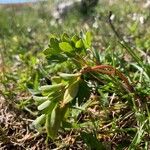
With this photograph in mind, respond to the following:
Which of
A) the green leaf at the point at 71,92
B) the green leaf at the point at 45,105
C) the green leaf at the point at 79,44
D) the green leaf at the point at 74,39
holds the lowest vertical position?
the green leaf at the point at 45,105

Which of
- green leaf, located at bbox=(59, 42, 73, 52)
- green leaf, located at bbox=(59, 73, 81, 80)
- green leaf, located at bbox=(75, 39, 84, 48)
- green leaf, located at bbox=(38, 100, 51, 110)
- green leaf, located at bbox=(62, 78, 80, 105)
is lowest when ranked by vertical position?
green leaf, located at bbox=(38, 100, 51, 110)

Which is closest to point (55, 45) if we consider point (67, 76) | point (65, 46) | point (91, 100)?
point (65, 46)

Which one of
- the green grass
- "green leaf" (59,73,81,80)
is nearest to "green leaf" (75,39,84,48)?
the green grass

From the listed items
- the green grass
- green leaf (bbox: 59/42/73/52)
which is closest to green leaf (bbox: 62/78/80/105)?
the green grass

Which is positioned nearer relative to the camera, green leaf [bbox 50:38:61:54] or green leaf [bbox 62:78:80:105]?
green leaf [bbox 62:78:80:105]

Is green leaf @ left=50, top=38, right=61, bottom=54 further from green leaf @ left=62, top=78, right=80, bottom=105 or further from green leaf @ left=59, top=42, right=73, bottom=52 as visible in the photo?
green leaf @ left=62, top=78, right=80, bottom=105

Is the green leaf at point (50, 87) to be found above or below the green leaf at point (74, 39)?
below

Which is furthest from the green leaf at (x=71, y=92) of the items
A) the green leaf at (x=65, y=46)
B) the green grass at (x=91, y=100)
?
the green leaf at (x=65, y=46)

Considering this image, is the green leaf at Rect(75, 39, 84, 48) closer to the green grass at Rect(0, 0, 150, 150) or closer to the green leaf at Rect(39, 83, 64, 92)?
the green grass at Rect(0, 0, 150, 150)

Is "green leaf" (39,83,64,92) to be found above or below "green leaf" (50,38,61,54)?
below

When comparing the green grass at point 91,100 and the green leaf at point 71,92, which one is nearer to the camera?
the green leaf at point 71,92

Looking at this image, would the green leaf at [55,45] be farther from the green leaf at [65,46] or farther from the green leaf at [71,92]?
the green leaf at [71,92]

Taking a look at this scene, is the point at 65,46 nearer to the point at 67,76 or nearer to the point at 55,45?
the point at 55,45
